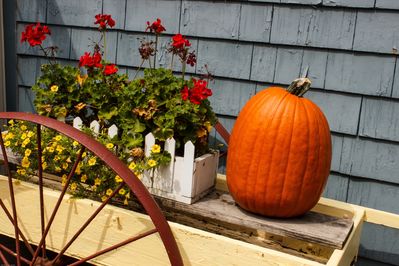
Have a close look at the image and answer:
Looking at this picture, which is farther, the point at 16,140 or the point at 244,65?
the point at 244,65

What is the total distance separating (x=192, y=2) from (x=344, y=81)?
2.93ft

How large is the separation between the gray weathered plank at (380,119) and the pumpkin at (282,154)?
0.53m

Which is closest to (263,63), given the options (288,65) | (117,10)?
(288,65)

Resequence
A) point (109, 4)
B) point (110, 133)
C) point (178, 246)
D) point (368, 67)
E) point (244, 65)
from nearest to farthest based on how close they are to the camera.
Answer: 1. point (178, 246)
2. point (110, 133)
3. point (368, 67)
4. point (244, 65)
5. point (109, 4)

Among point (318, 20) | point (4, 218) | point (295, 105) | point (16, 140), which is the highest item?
point (318, 20)

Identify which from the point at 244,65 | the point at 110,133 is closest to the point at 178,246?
the point at 110,133

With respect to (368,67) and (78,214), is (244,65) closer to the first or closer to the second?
(368,67)

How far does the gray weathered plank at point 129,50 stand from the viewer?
2.54 m

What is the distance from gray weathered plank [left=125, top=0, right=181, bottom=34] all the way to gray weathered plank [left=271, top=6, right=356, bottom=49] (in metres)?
0.56

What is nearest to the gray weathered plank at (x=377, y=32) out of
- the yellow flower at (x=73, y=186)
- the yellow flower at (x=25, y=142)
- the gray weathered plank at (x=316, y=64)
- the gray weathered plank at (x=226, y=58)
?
the gray weathered plank at (x=316, y=64)

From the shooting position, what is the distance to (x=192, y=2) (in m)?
2.36

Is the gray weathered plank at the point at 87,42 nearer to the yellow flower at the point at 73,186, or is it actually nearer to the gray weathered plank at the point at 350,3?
the yellow flower at the point at 73,186

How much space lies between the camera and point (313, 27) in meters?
2.11

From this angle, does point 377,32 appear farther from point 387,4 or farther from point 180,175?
point 180,175
